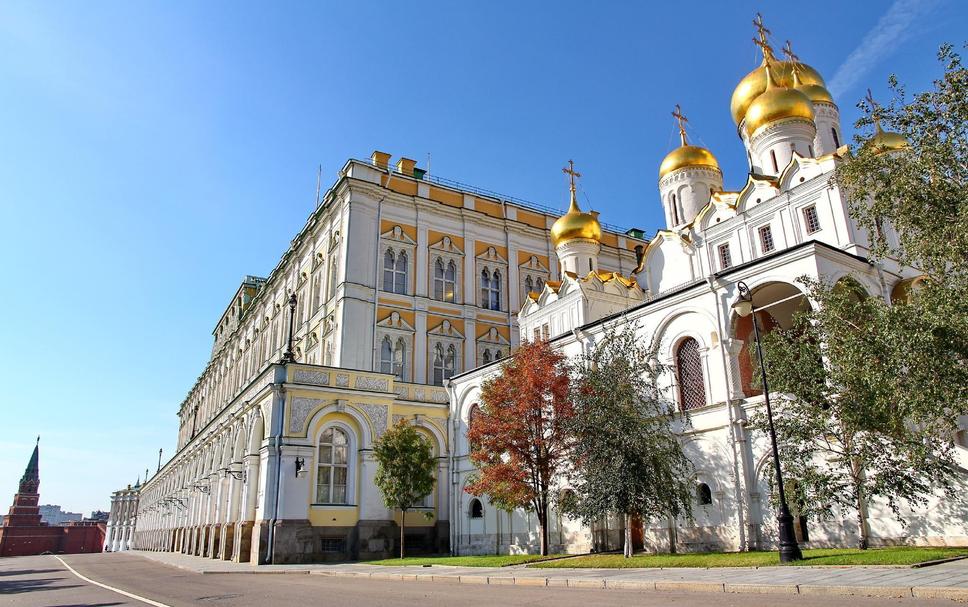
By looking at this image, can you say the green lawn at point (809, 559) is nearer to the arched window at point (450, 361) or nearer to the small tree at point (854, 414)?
the small tree at point (854, 414)

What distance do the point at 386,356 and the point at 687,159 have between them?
17837 mm

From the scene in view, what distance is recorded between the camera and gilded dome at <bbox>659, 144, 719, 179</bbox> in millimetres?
32625

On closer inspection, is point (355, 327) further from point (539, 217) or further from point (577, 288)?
point (539, 217)

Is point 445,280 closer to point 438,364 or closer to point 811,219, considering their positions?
point 438,364

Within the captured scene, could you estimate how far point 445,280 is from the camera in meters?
40.2

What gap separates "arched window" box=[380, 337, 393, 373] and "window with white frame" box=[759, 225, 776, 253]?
19005 millimetres

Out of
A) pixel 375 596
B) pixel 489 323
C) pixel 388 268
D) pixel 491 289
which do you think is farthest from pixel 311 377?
pixel 375 596

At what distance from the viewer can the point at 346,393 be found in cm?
2933

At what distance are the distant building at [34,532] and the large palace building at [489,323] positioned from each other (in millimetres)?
56914

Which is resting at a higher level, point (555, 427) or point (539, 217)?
point (539, 217)

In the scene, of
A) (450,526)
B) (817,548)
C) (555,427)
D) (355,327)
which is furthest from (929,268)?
(355,327)

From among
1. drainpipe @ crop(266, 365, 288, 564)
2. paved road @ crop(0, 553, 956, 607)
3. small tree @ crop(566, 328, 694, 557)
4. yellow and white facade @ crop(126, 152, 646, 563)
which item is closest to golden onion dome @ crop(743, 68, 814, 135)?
yellow and white facade @ crop(126, 152, 646, 563)

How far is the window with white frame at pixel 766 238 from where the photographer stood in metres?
26.7

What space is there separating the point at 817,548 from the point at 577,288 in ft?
53.8
